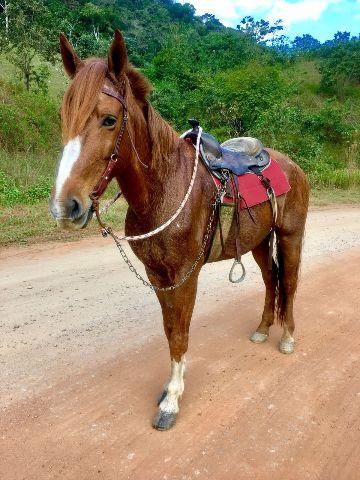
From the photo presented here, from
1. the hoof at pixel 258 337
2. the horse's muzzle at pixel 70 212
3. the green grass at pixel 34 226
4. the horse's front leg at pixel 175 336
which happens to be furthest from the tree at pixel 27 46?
the horse's muzzle at pixel 70 212

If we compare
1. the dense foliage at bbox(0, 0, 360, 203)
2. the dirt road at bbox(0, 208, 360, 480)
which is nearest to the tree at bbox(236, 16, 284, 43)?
the dense foliage at bbox(0, 0, 360, 203)

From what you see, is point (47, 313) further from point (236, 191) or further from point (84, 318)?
point (236, 191)

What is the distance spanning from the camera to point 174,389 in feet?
9.33

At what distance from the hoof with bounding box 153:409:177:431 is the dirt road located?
49mm

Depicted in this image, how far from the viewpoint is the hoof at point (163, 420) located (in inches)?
104

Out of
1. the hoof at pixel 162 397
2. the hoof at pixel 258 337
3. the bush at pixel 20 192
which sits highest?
the hoof at pixel 162 397

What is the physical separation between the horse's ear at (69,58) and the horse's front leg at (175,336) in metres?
1.40

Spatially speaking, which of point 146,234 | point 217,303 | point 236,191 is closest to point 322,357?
point 217,303

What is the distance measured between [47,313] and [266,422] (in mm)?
2436

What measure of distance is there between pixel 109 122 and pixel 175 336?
1.50 meters

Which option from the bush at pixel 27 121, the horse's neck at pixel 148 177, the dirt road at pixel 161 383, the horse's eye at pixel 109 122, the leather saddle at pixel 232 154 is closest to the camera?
the horse's eye at pixel 109 122

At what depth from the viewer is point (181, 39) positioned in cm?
4053

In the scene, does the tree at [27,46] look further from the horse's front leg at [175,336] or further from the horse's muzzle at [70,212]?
the horse's muzzle at [70,212]

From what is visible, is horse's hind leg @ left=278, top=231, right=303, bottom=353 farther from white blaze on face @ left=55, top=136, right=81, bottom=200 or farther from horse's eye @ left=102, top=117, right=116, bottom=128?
white blaze on face @ left=55, top=136, right=81, bottom=200
